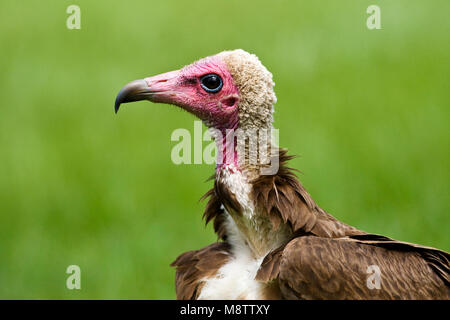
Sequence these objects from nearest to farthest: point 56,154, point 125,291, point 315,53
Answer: point 125,291
point 56,154
point 315,53

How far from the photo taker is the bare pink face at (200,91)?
4.83 m

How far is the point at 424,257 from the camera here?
190 inches

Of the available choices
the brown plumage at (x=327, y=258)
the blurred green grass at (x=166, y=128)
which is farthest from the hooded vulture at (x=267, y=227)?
the blurred green grass at (x=166, y=128)

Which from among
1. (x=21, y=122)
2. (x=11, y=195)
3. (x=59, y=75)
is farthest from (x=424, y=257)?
(x=59, y=75)

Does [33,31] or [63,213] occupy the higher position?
[33,31]

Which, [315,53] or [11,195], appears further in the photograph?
[315,53]

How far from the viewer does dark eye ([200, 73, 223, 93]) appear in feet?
16.0

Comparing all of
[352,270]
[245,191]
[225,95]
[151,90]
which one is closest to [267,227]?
[245,191]

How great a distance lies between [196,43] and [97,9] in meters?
2.10

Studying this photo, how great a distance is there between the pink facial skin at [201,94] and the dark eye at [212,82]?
19 mm

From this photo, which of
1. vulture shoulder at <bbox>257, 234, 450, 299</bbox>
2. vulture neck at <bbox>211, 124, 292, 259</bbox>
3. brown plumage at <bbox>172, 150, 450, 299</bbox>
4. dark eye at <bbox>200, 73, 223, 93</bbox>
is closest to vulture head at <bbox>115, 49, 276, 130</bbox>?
dark eye at <bbox>200, 73, 223, 93</bbox>

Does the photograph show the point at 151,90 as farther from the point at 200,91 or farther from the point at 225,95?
the point at 225,95

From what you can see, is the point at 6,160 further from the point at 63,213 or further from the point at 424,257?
the point at 424,257

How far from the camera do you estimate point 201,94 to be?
496 cm
